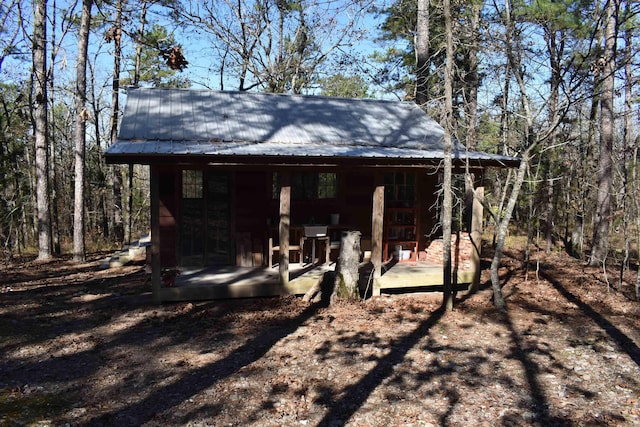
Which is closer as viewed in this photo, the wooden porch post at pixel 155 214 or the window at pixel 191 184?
the wooden porch post at pixel 155 214

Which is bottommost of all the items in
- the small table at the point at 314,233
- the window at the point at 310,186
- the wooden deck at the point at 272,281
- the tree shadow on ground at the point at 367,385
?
the tree shadow on ground at the point at 367,385

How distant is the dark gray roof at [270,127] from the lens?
27.8 ft

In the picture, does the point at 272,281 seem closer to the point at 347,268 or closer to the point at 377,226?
the point at 347,268

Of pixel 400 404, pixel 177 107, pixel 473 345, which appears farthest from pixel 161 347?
pixel 177 107

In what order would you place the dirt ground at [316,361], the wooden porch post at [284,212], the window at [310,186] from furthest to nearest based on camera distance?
the window at [310,186] < the wooden porch post at [284,212] < the dirt ground at [316,361]

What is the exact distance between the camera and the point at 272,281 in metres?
8.79

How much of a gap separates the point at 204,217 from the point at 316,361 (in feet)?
16.5

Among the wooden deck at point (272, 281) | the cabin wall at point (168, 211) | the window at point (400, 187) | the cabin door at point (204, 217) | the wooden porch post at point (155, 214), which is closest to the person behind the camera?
the wooden porch post at point (155, 214)

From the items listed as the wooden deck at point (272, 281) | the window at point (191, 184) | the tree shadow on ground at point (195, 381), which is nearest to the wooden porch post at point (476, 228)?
the wooden deck at point (272, 281)

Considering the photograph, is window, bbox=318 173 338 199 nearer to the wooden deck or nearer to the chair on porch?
the chair on porch

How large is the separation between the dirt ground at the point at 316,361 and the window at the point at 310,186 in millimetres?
2677

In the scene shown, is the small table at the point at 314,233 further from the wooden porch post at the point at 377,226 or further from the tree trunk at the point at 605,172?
the tree trunk at the point at 605,172

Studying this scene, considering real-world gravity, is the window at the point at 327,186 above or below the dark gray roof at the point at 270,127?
below

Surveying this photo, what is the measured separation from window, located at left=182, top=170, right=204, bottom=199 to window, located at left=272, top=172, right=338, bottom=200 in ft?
5.24
